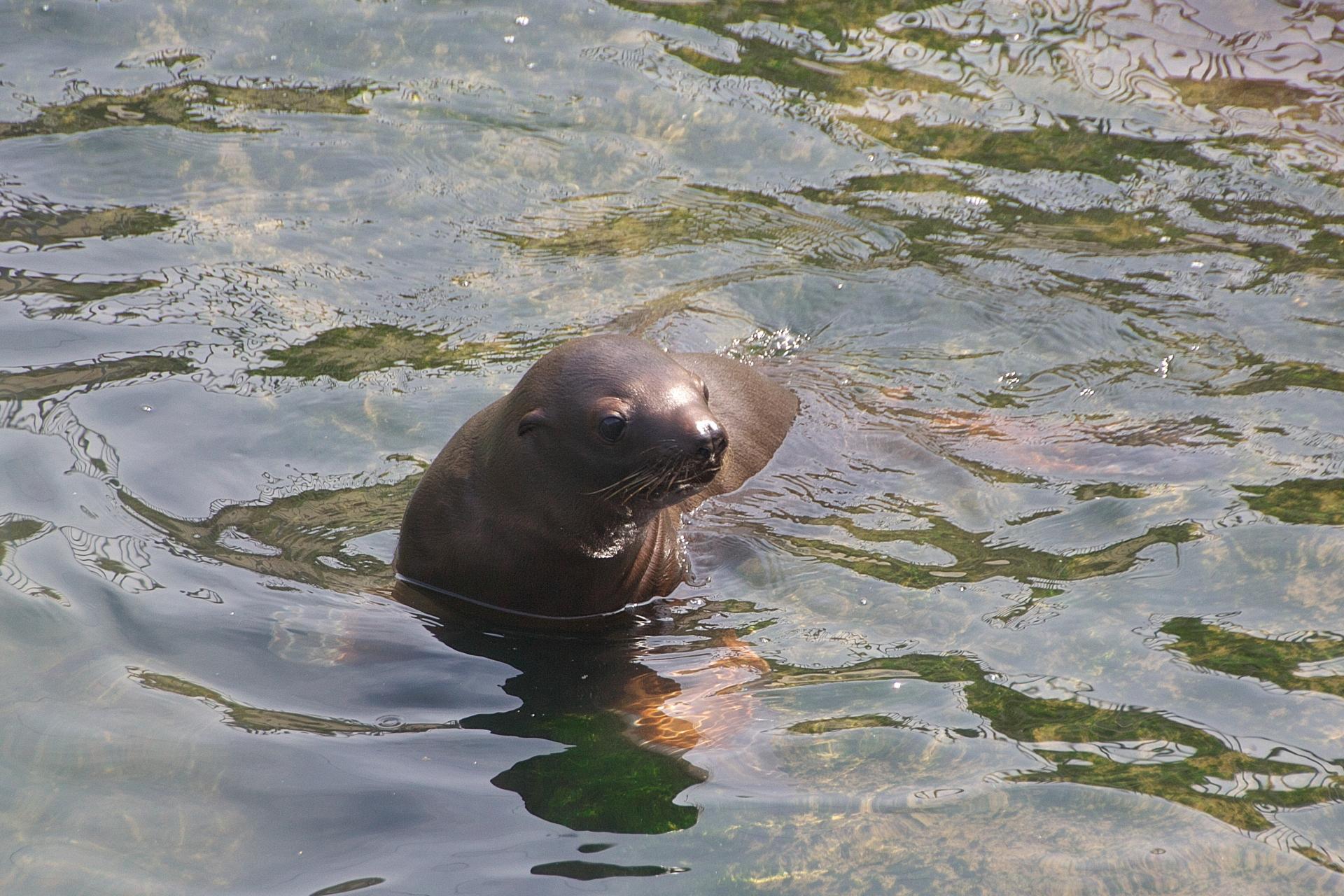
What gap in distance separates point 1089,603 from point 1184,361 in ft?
8.24

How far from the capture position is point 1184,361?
23.0 feet

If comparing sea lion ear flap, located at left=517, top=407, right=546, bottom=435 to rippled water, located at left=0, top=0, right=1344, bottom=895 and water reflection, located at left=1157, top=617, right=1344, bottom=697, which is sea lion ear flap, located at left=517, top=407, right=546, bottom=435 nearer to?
Result: rippled water, located at left=0, top=0, right=1344, bottom=895

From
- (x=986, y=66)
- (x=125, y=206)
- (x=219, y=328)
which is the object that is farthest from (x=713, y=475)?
(x=986, y=66)

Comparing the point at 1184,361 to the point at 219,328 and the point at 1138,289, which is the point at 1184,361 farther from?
the point at 219,328

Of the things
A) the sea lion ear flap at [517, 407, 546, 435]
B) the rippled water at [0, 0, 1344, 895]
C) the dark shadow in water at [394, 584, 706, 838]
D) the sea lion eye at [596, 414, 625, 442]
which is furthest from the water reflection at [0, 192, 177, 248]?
the sea lion eye at [596, 414, 625, 442]

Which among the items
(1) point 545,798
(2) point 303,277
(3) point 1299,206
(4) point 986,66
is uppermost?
(4) point 986,66

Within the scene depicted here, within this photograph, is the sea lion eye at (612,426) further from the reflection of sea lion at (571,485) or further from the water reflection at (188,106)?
the water reflection at (188,106)

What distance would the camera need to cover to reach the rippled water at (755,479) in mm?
3754

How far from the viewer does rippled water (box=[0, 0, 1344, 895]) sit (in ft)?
12.3

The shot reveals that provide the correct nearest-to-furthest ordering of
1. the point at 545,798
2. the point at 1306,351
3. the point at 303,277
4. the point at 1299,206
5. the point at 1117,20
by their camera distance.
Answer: the point at 545,798, the point at 1306,351, the point at 303,277, the point at 1299,206, the point at 1117,20

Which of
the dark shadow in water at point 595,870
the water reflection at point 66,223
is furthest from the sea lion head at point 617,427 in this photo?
the water reflection at point 66,223

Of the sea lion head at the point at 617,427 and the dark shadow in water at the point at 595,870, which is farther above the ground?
the sea lion head at the point at 617,427

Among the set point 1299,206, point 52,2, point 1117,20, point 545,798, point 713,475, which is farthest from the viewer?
point 1117,20

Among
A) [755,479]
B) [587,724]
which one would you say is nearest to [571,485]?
[587,724]
